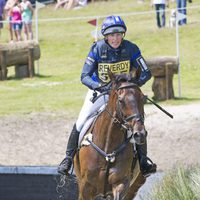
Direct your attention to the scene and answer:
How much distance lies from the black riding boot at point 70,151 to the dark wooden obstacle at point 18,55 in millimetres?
13685

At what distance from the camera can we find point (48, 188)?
11320mm

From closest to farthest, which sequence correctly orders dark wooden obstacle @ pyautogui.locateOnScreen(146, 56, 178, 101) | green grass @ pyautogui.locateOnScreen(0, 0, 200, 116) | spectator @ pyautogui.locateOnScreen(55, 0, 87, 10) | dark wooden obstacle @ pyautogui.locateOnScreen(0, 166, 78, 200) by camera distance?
dark wooden obstacle @ pyautogui.locateOnScreen(0, 166, 78, 200), dark wooden obstacle @ pyautogui.locateOnScreen(146, 56, 178, 101), green grass @ pyautogui.locateOnScreen(0, 0, 200, 116), spectator @ pyautogui.locateOnScreen(55, 0, 87, 10)

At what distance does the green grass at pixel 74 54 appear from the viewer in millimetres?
21000

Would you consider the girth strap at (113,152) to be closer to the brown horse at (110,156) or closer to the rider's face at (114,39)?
the brown horse at (110,156)

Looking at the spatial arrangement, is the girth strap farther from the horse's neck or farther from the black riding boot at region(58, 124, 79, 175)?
the black riding boot at region(58, 124, 79, 175)

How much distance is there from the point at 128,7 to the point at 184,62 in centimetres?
881

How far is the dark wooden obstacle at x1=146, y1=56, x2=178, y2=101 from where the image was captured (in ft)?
65.0

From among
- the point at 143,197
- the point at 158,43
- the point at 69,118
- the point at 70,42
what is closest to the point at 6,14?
the point at 70,42

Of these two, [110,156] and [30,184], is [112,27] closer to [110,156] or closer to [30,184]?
[110,156]

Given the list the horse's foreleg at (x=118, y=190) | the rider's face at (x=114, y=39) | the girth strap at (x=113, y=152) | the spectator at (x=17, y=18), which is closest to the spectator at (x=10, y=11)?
the spectator at (x=17, y=18)

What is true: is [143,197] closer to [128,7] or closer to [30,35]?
[30,35]

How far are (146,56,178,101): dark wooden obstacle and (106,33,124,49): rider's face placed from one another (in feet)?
32.4

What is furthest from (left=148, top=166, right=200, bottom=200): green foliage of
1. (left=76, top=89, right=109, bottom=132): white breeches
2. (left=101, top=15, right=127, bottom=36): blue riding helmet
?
(left=101, top=15, right=127, bottom=36): blue riding helmet

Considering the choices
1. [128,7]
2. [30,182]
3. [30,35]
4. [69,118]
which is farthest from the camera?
[128,7]
